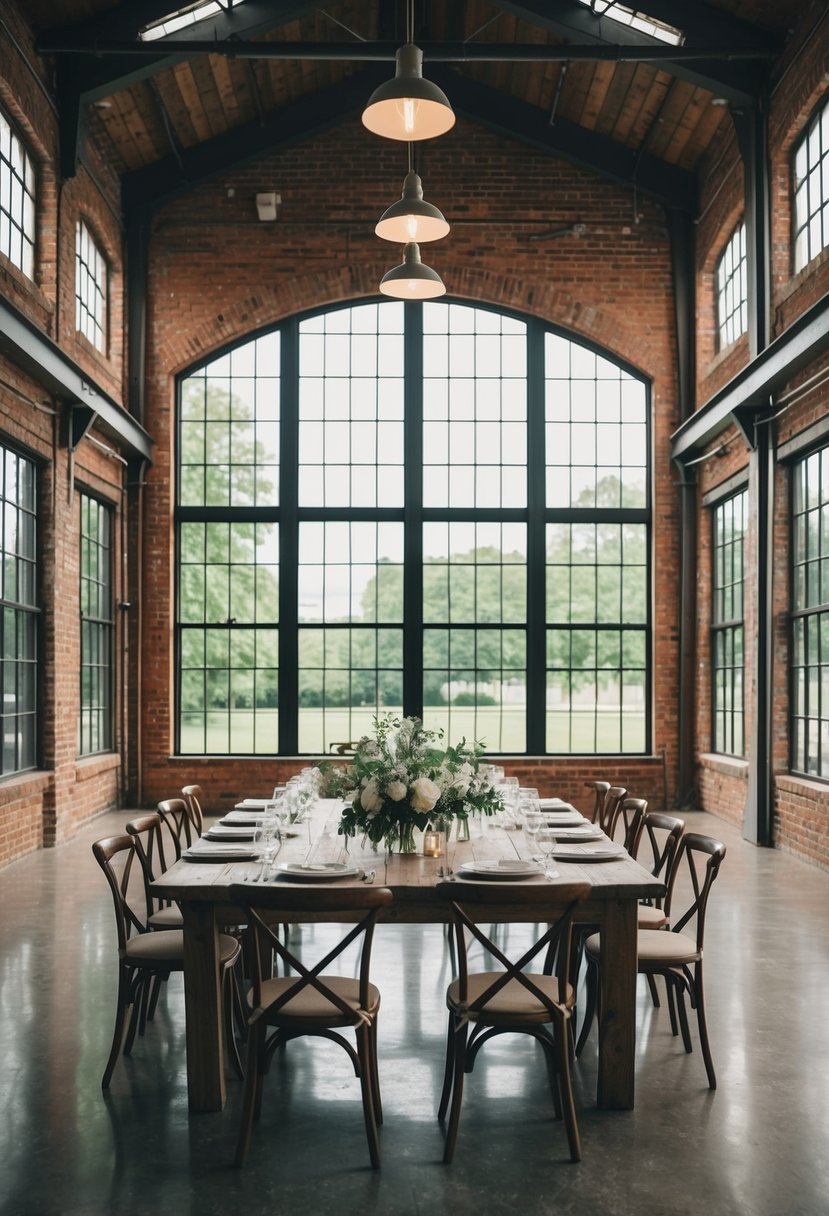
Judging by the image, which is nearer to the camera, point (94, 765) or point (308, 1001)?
point (308, 1001)

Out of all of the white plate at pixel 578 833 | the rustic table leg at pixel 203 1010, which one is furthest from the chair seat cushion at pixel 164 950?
the white plate at pixel 578 833

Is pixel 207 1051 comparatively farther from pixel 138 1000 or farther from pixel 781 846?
pixel 781 846

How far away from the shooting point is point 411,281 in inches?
260

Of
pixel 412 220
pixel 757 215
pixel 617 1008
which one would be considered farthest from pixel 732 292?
pixel 617 1008

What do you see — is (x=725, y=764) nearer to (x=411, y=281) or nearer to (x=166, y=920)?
(x=411, y=281)

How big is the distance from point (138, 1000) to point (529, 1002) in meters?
1.78

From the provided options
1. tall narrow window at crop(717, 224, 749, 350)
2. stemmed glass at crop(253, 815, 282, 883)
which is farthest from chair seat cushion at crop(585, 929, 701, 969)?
tall narrow window at crop(717, 224, 749, 350)

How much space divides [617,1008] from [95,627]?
331 inches

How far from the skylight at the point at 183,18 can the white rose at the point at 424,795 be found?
771 centimetres

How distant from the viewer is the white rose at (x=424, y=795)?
4504 mm

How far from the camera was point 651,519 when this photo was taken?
41.1 ft

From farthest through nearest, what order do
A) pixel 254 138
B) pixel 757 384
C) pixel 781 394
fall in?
pixel 254 138 < pixel 781 394 < pixel 757 384

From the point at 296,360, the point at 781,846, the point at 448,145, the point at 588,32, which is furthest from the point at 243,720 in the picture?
the point at 588,32

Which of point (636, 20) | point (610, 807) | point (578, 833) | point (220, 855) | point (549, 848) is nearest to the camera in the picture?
point (220, 855)
